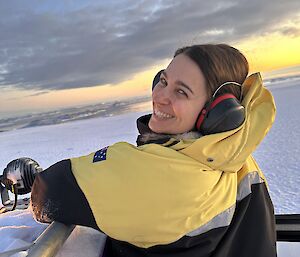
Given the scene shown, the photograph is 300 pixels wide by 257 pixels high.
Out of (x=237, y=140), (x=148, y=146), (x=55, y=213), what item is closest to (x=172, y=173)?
(x=148, y=146)

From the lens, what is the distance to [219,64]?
3.81 ft

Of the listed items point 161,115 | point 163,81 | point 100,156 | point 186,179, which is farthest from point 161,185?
point 163,81

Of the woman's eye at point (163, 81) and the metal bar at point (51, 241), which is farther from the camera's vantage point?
the woman's eye at point (163, 81)

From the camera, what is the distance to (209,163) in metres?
0.99

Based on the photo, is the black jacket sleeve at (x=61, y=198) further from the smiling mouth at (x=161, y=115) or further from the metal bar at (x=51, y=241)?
the smiling mouth at (x=161, y=115)

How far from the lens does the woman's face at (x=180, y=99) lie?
1146 millimetres

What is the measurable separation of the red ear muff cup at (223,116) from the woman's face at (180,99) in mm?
65

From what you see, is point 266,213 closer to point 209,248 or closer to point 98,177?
point 209,248

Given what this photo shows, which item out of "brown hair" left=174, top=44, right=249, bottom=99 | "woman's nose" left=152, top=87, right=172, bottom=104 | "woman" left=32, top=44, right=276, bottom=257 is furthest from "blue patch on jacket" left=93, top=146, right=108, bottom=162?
"brown hair" left=174, top=44, right=249, bottom=99

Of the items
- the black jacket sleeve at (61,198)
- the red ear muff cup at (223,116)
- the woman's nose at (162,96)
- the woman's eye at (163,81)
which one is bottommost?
the black jacket sleeve at (61,198)

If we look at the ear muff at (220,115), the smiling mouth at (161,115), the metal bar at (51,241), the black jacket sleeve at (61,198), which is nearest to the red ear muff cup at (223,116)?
the ear muff at (220,115)

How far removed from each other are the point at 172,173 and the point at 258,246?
0.44 metres

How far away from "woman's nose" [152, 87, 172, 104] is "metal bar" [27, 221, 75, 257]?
0.51m

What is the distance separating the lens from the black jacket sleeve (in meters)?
0.99
